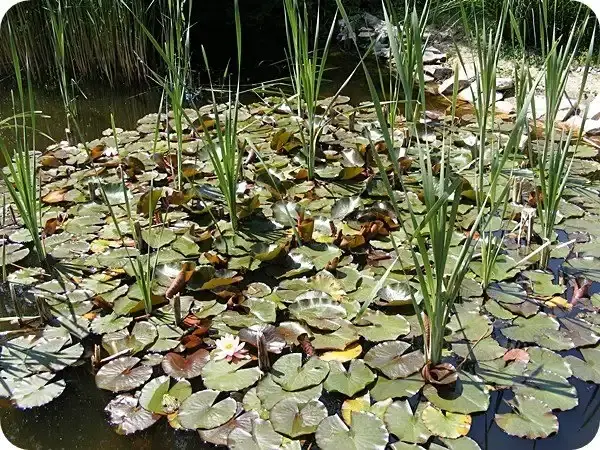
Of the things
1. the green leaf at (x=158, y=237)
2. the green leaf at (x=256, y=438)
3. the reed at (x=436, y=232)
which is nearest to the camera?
the reed at (x=436, y=232)

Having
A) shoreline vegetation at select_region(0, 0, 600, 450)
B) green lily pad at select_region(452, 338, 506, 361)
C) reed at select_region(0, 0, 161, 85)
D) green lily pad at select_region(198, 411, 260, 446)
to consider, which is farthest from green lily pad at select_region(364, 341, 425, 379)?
reed at select_region(0, 0, 161, 85)

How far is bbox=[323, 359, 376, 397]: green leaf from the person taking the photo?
58.7 inches

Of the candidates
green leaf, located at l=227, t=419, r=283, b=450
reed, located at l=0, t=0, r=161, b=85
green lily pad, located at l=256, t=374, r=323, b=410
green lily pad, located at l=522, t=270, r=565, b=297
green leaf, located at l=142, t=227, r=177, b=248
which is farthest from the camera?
reed, located at l=0, t=0, r=161, b=85

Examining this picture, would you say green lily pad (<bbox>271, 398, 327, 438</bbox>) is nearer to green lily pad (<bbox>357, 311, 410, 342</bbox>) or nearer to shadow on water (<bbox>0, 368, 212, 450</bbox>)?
shadow on water (<bbox>0, 368, 212, 450</bbox>)

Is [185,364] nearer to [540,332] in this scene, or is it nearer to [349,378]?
[349,378]

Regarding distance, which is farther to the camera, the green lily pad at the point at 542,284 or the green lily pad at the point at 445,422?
the green lily pad at the point at 542,284

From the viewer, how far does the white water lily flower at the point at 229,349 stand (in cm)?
159

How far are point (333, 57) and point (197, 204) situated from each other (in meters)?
2.79

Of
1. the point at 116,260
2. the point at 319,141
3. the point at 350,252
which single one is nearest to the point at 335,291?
the point at 350,252

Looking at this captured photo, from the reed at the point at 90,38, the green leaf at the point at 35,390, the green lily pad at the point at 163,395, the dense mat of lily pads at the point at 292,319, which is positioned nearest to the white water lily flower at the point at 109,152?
the dense mat of lily pads at the point at 292,319

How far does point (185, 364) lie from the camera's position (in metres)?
1.60

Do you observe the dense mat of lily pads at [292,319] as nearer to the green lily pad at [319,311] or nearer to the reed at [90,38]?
the green lily pad at [319,311]

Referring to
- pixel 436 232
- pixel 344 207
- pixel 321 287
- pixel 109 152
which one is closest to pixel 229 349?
pixel 321 287

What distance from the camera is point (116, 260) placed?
6.70 feet
